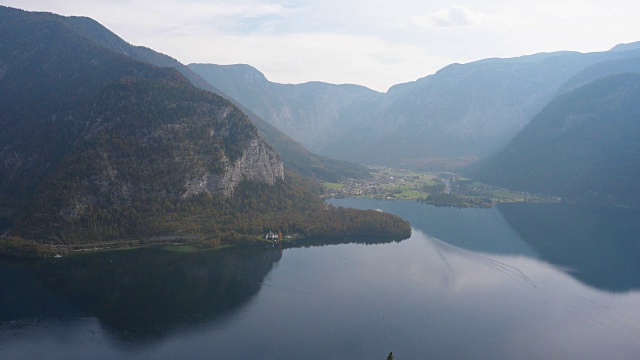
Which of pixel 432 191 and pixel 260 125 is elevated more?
pixel 260 125

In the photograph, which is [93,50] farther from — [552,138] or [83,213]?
[552,138]

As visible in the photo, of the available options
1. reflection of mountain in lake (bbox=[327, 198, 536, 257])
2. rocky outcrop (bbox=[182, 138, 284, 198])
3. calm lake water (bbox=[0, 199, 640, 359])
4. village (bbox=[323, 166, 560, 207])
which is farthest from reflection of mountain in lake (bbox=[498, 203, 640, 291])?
rocky outcrop (bbox=[182, 138, 284, 198])

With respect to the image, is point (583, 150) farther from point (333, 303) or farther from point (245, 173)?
point (333, 303)

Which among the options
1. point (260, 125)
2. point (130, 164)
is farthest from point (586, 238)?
point (260, 125)

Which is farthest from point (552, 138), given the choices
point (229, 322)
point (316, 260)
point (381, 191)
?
point (229, 322)

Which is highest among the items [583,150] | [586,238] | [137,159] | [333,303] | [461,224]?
[583,150]
